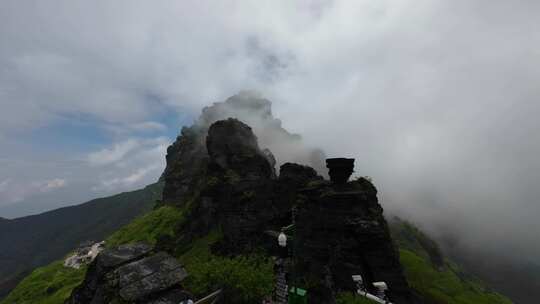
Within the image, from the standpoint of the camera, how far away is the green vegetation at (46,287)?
10588 centimetres

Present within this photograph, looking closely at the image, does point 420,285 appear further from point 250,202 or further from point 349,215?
point 349,215

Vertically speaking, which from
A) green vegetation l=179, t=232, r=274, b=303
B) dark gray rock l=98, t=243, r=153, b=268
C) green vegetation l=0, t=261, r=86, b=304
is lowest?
green vegetation l=0, t=261, r=86, b=304

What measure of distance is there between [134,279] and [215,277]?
6.67 meters

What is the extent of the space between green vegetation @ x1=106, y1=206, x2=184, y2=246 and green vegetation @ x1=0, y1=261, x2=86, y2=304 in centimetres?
2159

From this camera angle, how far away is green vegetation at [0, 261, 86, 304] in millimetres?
105875

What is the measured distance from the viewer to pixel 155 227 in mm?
131375

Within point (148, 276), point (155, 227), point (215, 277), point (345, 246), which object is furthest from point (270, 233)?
point (155, 227)

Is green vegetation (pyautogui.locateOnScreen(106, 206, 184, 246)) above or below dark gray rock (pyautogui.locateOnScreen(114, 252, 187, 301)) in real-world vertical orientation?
above

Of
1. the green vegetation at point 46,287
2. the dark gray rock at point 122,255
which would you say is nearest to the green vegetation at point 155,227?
the green vegetation at point 46,287

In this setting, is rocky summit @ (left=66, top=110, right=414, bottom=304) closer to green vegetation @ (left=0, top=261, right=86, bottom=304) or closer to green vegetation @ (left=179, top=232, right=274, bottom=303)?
green vegetation @ (left=179, top=232, right=274, bottom=303)

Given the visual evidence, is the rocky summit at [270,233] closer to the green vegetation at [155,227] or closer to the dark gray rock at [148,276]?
the dark gray rock at [148,276]

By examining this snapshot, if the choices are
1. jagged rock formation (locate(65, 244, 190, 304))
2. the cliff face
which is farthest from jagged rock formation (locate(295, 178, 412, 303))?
jagged rock formation (locate(65, 244, 190, 304))

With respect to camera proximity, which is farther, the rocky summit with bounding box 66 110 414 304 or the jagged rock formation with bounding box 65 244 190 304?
the rocky summit with bounding box 66 110 414 304

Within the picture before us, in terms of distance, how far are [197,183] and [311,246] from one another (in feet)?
303
